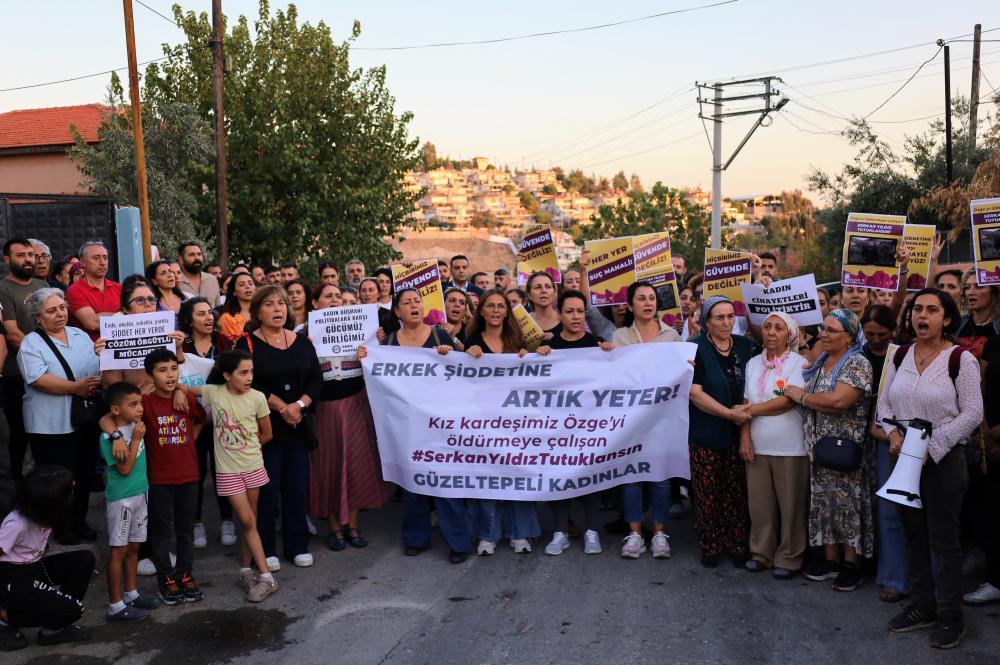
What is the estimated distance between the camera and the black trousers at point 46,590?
5.21 m

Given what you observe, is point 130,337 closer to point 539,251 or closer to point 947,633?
point 539,251

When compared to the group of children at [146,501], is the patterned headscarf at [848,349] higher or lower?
higher

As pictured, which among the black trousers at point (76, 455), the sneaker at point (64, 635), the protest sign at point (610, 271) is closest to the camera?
the sneaker at point (64, 635)

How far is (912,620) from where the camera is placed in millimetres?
5297

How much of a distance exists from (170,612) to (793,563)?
408 centimetres

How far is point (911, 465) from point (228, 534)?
194 inches

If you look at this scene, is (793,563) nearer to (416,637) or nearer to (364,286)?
(416,637)

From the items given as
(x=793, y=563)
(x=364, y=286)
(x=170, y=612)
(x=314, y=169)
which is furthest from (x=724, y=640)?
(x=314, y=169)

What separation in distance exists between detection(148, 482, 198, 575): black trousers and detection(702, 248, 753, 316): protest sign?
4.90 meters

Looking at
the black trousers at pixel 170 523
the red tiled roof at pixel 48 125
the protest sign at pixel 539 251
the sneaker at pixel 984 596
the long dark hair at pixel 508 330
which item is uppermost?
the red tiled roof at pixel 48 125

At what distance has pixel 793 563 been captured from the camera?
6.23 metres

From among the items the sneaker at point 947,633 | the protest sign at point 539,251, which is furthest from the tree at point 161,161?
the sneaker at point 947,633

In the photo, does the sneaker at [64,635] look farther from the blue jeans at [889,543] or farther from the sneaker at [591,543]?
the blue jeans at [889,543]

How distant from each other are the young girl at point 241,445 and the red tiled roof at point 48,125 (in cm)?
3265
